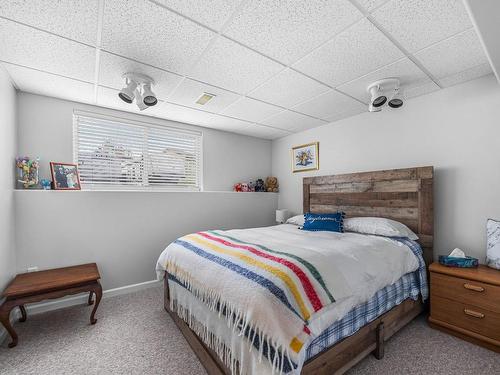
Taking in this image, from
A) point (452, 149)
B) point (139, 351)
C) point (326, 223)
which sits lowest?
point (139, 351)

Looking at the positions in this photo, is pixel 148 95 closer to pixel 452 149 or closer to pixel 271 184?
pixel 271 184

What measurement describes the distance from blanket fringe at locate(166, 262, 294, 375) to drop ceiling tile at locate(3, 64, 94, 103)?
2186mm

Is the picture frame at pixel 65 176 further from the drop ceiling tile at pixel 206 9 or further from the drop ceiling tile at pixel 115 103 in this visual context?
the drop ceiling tile at pixel 206 9

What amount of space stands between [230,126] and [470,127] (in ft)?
10.1

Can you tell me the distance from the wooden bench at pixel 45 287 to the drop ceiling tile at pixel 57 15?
210 cm

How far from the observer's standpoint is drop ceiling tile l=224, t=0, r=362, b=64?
1452mm

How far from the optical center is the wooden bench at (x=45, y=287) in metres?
1.93

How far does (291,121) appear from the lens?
12.0ft

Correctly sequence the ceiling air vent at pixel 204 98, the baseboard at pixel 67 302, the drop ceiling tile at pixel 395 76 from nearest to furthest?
the drop ceiling tile at pixel 395 76 → the baseboard at pixel 67 302 → the ceiling air vent at pixel 204 98

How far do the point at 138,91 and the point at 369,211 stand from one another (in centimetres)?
313

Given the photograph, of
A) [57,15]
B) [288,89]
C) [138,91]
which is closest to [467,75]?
[288,89]

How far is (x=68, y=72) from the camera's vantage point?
220cm

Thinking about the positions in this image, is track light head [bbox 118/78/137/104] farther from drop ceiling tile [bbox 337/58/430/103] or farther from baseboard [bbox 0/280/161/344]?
baseboard [bbox 0/280/161/344]

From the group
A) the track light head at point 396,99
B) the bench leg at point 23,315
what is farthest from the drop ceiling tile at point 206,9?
the bench leg at point 23,315
